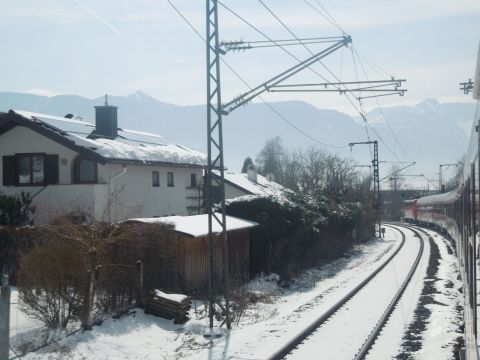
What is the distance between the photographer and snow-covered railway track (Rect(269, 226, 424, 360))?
11.4 meters

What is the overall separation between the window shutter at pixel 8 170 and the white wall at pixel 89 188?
0.21 m

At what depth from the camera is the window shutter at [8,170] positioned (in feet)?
86.1

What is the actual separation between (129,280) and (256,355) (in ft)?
15.3

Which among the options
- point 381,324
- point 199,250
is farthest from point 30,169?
point 381,324

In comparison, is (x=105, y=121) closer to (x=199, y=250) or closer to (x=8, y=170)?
(x=8, y=170)

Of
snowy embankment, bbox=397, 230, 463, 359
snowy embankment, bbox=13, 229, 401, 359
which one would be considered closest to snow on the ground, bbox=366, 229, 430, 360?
snowy embankment, bbox=397, 230, 463, 359

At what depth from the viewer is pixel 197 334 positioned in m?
13.9

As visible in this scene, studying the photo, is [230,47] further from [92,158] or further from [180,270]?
[92,158]

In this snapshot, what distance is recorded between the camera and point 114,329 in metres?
13.0

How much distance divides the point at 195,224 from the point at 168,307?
4.66 meters

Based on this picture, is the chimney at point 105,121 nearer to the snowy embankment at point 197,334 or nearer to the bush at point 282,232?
the bush at point 282,232

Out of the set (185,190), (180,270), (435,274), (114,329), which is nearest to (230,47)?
(180,270)

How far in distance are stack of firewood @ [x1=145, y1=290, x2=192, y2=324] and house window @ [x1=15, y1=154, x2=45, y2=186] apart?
12.9 metres

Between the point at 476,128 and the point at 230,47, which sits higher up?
the point at 230,47
